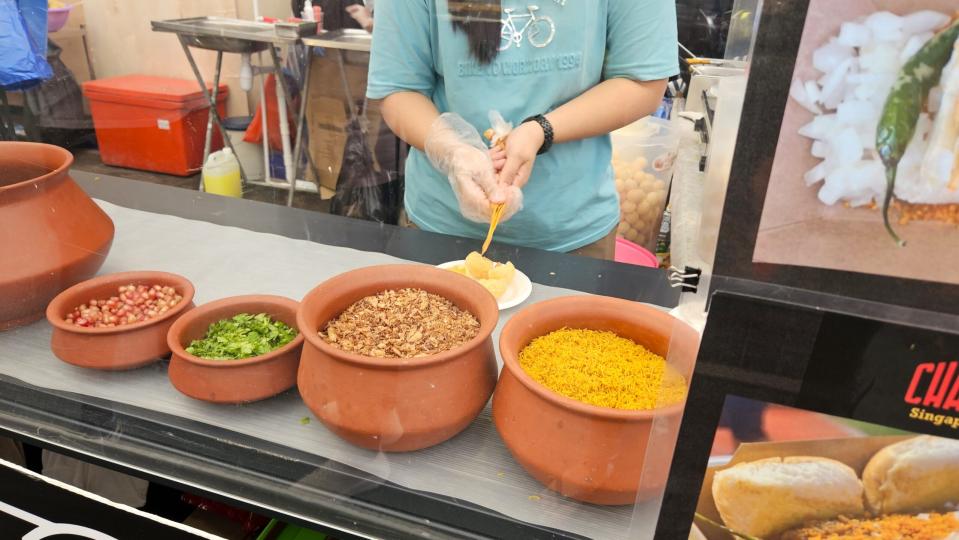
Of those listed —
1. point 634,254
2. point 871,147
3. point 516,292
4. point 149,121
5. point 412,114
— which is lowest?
point 634,254

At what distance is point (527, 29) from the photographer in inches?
40.1

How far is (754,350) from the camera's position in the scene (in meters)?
0.40

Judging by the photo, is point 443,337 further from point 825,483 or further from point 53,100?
point 53,100

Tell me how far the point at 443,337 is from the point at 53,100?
1.06m

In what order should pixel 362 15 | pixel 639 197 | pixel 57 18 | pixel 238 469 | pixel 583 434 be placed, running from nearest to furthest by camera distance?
pixel 583 434 < pixel 238 469 < pixel 57 18 < pixel 362 15 < pixel 639 197

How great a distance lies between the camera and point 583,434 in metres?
0.54

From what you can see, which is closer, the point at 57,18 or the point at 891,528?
the point at 891,528

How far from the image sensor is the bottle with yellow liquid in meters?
1.77

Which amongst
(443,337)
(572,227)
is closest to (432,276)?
(443,337)

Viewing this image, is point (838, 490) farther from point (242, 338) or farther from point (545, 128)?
point (545, 128)

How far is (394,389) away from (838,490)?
14.3 inches

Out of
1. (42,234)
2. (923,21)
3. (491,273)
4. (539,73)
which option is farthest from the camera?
(539,73)

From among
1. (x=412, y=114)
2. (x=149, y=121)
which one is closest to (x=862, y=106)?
(x=412, y=114)

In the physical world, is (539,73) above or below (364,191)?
above
